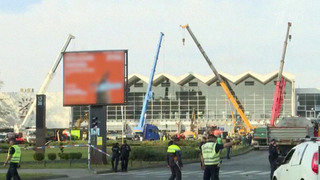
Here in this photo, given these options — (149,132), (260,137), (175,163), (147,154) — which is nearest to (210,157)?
(175,163)

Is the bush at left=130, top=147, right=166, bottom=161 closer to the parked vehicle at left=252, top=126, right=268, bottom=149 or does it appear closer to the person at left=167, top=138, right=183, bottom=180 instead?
the person at left=167, top=138, right=183, bottom=180

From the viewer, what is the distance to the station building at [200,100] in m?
127

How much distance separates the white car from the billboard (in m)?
20.0

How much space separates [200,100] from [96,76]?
102 metres

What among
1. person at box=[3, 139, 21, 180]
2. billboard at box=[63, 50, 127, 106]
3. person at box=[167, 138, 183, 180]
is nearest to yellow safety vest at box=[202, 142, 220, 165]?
person at box=[167, 138, 183, 180]

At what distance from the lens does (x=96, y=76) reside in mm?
34188

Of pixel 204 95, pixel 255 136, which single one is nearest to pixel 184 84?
pixel 204 95

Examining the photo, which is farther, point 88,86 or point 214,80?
point 214,80

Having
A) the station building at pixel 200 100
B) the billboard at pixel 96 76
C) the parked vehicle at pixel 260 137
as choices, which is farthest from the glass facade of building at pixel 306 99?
the billboard at pixel 96 76

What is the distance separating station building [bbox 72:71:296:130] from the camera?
12738 cm

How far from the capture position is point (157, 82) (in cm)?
13488

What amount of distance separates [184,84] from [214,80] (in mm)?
7468

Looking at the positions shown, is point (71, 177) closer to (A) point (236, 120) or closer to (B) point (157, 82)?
(A) point (236, 120)

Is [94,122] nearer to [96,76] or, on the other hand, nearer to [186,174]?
[96,76]
